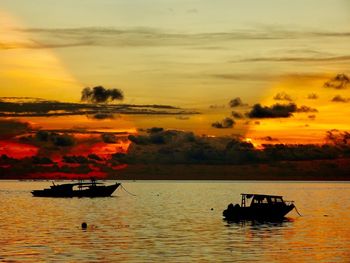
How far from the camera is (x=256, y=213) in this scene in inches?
4269

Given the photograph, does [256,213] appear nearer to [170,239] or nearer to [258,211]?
[258,211]

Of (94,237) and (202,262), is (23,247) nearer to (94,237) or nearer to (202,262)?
(94,237)

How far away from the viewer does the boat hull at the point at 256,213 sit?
4267 inches

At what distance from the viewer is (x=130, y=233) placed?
92.5m

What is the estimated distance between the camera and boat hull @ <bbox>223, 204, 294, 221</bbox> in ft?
356

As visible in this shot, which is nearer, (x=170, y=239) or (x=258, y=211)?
(x=170, y=239)

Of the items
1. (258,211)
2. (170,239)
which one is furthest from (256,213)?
(170,239)

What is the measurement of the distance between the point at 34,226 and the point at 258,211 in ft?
115

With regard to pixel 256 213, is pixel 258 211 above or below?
above

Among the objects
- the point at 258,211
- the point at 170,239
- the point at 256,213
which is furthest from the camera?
the point at 258,211

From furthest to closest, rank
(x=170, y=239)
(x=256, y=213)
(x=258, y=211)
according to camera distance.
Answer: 1. (x=258, y=211)
2. (x=256, y=213)
3. (x=170, y=239)

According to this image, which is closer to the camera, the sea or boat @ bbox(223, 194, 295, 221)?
the sea

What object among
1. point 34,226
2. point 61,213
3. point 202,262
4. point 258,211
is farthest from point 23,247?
point 61,213

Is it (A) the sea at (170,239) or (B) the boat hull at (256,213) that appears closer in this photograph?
(A) the sea at (170,239)
